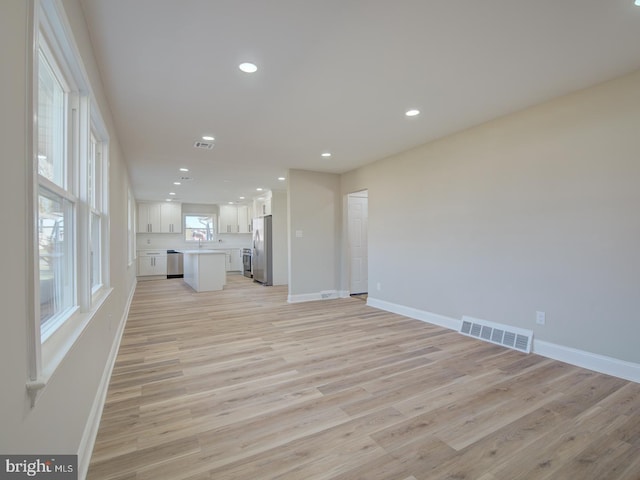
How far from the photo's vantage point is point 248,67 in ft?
7.95

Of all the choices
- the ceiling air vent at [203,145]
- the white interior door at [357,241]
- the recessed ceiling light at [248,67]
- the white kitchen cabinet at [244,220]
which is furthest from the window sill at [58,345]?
the white kitchen cabinet at [244,220]

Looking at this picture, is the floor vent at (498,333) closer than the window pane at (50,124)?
No

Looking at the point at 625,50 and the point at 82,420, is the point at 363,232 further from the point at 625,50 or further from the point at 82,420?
the point at 82,420

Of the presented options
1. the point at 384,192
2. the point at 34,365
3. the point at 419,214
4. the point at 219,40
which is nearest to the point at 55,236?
the point at 34,365

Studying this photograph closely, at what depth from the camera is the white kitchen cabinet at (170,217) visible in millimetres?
10148

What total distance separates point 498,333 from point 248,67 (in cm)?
373

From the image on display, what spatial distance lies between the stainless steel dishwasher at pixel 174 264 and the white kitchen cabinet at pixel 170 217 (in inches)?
30.0

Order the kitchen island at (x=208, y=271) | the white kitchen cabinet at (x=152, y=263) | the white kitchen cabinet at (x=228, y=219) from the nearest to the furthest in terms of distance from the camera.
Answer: the kitchen island at (x=208, y=271)
the white kitchen cabinet at (x=152, y=263)
the white kitchen cabinet at (x=228, y=219)

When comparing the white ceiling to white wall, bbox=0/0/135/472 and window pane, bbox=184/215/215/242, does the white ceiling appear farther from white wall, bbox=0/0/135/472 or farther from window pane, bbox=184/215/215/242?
window pane, bbox=184/215/215/242

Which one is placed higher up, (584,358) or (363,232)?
(363,232)

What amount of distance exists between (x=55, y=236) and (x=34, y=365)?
939 mm

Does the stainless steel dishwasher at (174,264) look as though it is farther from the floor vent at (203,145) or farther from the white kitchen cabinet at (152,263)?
the floor vent at (203,145)

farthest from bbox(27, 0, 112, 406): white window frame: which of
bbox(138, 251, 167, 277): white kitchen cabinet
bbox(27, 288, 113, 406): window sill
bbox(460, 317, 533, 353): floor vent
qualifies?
bbox(138, 251, 167, 277): white kitchen cabinet

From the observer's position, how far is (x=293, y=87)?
9.04 feet
